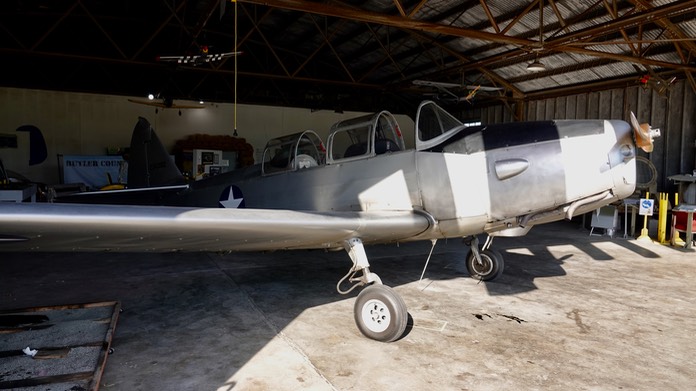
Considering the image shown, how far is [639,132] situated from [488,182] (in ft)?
4.56

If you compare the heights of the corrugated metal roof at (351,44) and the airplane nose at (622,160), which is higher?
the corrugated metal roof at (351,44)

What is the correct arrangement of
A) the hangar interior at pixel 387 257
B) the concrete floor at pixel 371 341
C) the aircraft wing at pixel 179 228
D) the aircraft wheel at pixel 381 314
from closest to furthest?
the aircraft wing at pixel 179 228
the concrete floor at pixel 371 341
the hangar interior at pixel 387 257
the aircraft wheel at pixel 381 314

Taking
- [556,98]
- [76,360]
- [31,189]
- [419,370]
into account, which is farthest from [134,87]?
[419,370]

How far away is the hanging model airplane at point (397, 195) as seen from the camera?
3076mm

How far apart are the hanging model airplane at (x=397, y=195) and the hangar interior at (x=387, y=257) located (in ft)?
1.30

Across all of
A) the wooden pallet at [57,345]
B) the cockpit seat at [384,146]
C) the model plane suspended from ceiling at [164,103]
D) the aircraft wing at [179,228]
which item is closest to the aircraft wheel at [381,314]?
the aircraft wing at [179,228]

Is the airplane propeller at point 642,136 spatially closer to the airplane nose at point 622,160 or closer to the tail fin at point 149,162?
the airplane nose at point 622,160

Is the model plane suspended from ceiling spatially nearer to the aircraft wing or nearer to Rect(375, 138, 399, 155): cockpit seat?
Rect(375, 138, 399, 155): cockpit seat

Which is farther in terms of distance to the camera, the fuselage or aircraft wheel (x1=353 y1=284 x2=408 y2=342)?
the fuselage

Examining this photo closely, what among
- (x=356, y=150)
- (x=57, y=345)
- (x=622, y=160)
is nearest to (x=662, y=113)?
(x=622, y=160)

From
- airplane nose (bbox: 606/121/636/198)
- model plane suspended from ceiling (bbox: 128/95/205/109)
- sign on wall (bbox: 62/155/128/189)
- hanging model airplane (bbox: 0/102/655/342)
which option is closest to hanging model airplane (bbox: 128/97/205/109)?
model plane suspended from ceiling (bbox: 128/95/205/109)

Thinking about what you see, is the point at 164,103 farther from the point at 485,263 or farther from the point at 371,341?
the point at 371,341

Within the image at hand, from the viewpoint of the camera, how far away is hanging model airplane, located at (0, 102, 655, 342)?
3.08 metres

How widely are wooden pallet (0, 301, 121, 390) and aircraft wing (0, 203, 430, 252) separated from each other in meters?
0.81
